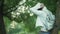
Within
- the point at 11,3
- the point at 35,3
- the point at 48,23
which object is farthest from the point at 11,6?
the point at 48,23

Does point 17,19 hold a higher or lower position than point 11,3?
lower

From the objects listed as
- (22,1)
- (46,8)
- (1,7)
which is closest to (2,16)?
(1,7)

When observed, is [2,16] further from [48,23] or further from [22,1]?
[48,23]

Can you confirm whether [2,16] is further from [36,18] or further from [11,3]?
[36,18]

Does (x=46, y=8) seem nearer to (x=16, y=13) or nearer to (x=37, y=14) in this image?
(x=37, y=14)

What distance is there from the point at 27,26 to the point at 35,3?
1.12 ft

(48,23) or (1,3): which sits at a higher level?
(1,3)

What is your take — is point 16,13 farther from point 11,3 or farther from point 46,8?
point 46,8

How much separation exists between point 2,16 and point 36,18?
481 mm

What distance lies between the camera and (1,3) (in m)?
3.64

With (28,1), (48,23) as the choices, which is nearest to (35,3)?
(28,1)

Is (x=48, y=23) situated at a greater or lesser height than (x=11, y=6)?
lesser

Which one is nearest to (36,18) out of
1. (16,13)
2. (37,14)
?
(37,14)

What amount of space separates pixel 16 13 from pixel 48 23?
474 mm
